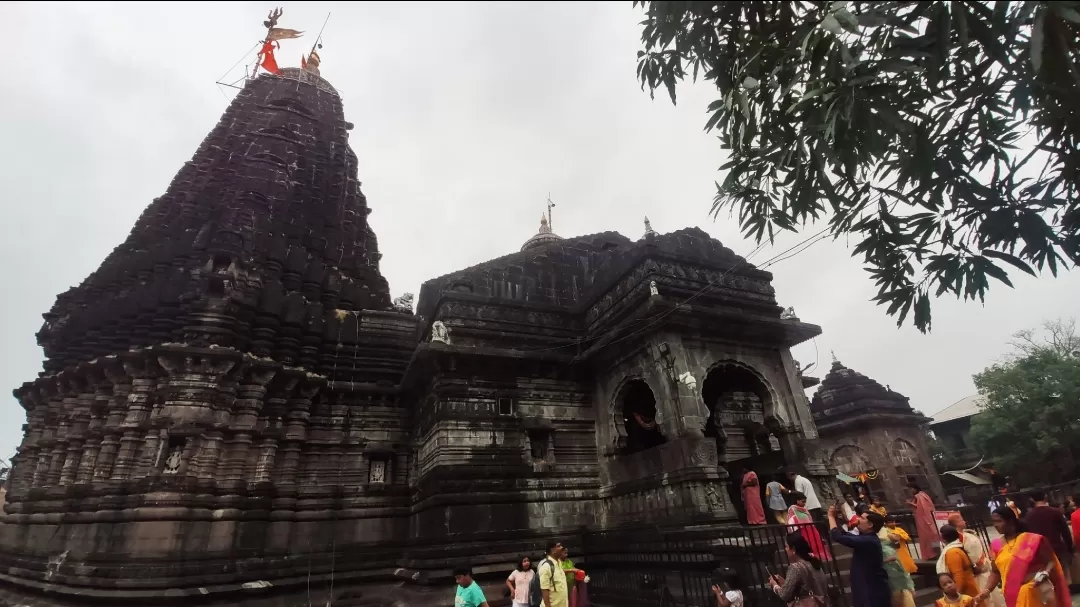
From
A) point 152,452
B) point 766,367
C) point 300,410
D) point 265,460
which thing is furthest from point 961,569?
point 152,452

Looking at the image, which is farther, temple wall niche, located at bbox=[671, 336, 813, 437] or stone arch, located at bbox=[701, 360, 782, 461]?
stone arch, located at bbox=[701, 360, 782, 461]

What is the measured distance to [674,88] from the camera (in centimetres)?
566

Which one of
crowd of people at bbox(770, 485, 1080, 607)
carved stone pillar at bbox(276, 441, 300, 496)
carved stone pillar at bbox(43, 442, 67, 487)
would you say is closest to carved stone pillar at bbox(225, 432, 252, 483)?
carved stone pillar at bbox(276, 441, 300, 496)

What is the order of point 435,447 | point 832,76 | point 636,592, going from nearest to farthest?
point 832,76, point 636,592, point 435,447

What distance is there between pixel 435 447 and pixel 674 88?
9.65 meters

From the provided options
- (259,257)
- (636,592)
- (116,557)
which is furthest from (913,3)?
(259,257)

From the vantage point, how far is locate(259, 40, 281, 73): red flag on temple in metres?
28.2

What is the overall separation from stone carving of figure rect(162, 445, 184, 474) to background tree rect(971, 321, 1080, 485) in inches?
1356

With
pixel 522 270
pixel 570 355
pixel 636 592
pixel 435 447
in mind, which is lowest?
pixel 636 592

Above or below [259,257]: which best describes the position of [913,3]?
below

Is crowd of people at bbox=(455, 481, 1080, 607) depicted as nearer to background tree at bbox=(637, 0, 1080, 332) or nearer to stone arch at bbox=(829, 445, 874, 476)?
background tree at bbox=(637, 0, 1080, 332)

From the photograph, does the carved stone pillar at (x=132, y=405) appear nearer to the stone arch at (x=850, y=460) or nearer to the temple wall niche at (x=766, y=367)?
the temple wall niche at (x=766, y=367)

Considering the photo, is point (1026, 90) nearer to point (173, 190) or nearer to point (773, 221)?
point (773, 221)

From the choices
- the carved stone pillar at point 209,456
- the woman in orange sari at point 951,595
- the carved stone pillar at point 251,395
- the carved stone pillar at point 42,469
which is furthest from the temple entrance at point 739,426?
the carved stone pillar at point 42,469
